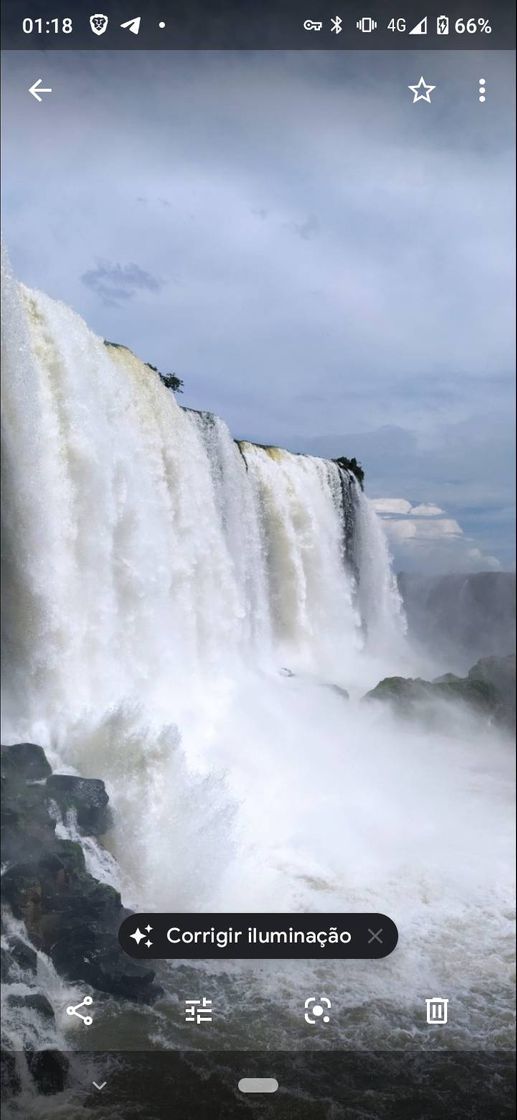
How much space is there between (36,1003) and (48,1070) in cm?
33

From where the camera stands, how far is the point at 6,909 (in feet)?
Result: 9.82

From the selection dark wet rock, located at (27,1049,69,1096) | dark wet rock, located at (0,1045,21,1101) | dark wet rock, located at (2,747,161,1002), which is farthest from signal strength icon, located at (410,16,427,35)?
dark wet rock, located at (0,1045,21,1101)

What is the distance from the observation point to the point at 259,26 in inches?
89.4

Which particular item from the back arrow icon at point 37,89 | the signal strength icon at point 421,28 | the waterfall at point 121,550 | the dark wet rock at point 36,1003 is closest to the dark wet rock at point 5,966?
the dark wet rock at point 36,1003

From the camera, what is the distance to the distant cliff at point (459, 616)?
368 centimetres

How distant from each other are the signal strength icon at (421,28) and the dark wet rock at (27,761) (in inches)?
114

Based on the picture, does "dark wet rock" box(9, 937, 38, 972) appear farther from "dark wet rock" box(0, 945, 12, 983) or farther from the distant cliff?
the distant cliff

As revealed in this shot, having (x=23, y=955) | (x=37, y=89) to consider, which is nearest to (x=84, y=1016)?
(x=23, y=955)

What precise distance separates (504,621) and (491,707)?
51 cm

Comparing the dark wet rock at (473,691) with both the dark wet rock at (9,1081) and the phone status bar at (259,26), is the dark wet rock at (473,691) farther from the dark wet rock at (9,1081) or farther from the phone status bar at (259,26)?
the phone status bar at (259,26)

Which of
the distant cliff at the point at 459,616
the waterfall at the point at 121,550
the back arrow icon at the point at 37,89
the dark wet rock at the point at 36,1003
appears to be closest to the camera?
the back arrow icon at the point at 37,89

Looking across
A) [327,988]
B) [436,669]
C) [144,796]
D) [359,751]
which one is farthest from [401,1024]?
[436,669]

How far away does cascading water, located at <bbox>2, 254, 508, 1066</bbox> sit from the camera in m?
3.06

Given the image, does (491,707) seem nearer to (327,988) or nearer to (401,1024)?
(401,1024)
